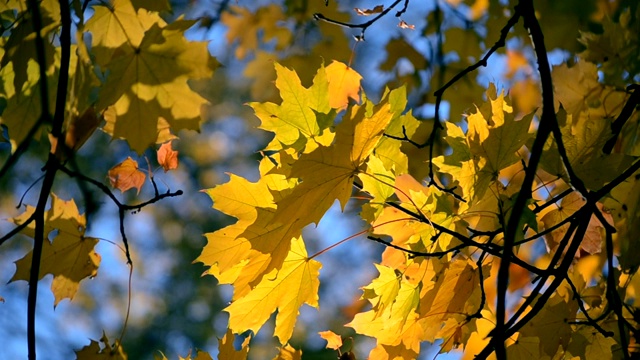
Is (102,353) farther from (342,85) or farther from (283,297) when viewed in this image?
(342,85)

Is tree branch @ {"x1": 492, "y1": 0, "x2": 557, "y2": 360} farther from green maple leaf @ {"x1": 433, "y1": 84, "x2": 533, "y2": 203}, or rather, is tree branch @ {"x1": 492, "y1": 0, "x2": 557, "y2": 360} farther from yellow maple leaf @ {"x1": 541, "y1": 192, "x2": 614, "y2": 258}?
yellow maple leaf @ {"x1": 541, "y1": 192, "x2": 614, "y2": 258}

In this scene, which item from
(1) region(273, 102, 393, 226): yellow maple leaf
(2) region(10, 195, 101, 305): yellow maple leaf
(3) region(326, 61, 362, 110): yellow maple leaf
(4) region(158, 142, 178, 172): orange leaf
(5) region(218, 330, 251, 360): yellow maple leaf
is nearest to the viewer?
(1) region(273, 102, 393, 226): yellow maple leaf

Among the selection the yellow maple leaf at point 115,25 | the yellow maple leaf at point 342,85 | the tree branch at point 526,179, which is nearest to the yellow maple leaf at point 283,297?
the tree branch at point 526,179

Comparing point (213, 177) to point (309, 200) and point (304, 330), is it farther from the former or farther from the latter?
point (309, 200)

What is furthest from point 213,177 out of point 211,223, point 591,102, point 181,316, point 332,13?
point 591,102

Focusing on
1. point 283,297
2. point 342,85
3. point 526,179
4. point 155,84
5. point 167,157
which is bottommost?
point 526,179

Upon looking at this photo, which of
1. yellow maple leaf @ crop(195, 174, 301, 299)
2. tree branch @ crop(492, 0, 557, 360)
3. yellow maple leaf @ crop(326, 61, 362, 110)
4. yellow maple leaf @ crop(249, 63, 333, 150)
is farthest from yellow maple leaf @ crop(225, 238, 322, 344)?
yellow maple leaf @ crop(326, 61, 362, 110)

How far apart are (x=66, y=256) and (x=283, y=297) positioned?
0.41 metres

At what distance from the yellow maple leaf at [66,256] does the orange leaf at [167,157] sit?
0.19 meters

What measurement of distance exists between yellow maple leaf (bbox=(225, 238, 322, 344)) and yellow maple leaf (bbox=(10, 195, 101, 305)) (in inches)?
12.8

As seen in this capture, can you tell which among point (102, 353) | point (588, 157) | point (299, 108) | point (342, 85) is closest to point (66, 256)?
point (102, 353)

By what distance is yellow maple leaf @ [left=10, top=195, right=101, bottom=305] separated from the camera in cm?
119

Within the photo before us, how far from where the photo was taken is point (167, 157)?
1344 mm

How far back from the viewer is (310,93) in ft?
3.12
